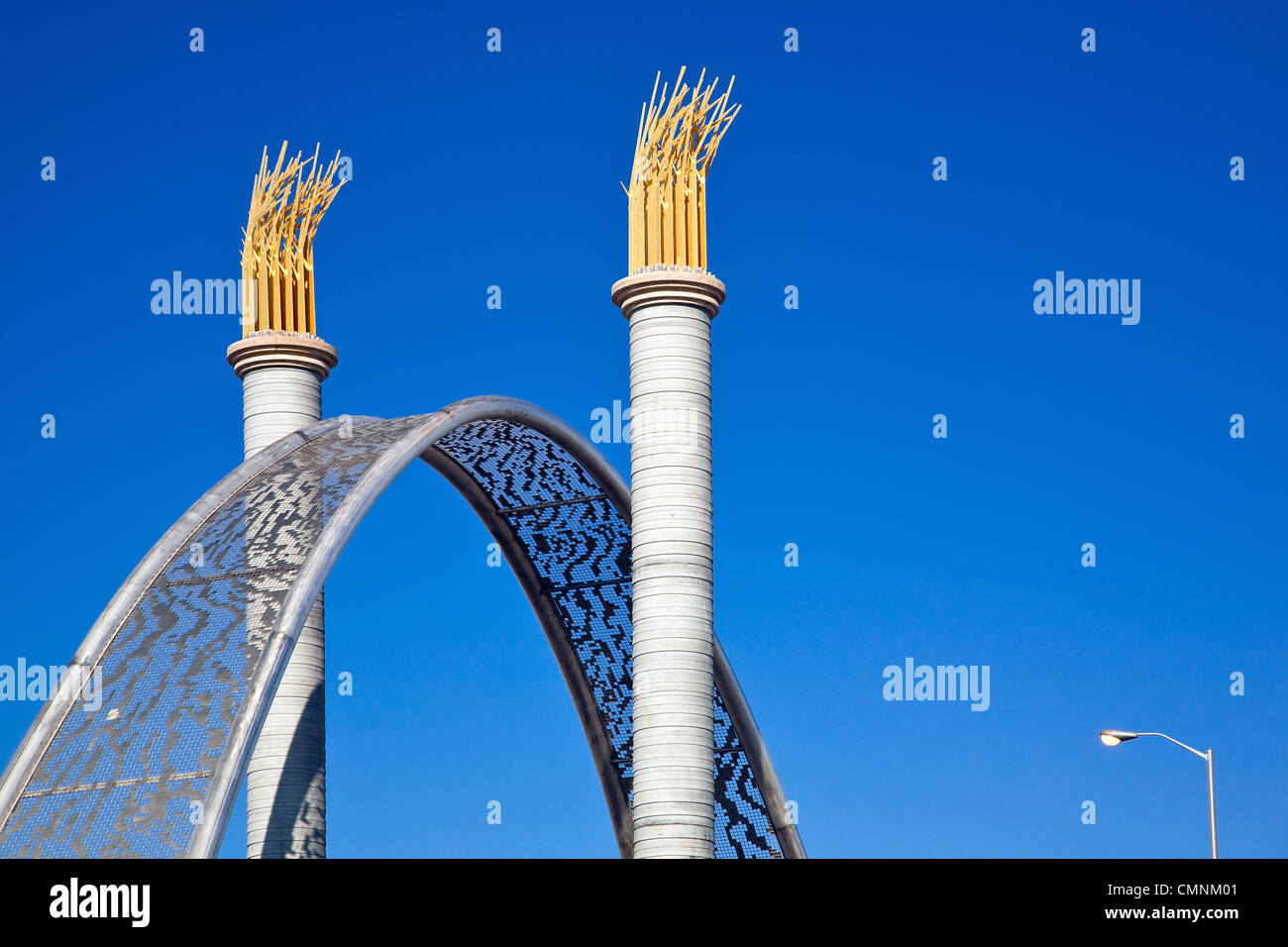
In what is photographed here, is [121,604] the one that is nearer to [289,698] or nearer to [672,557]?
[289,698]

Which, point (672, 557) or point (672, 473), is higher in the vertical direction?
point (672, 473)

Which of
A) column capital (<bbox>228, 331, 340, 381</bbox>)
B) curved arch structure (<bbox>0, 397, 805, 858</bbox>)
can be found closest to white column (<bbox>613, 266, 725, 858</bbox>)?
curved arch structure (<bbox>0, 397, 805, 858</bbox>)

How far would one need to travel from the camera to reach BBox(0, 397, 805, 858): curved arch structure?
1024 inches

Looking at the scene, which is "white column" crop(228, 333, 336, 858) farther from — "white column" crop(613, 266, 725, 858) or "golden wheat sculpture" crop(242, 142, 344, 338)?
"white column" crop(613, 266, 725, 858)

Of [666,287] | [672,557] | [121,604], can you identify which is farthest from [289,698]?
[666,287]

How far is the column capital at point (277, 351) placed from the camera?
111 feet

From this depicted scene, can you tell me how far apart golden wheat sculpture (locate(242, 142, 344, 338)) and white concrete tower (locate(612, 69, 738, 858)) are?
6876mm

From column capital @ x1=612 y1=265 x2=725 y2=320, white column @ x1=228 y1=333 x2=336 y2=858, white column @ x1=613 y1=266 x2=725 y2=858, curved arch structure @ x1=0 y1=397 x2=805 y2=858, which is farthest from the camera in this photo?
white column @ x1=228 y1=333 x2=336 y2=858

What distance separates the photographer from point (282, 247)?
35.1m

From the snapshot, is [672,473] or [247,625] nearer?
[247,625]

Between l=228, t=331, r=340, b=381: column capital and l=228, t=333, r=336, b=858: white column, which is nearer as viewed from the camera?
l=228, t=333, r=336, b=858: white column

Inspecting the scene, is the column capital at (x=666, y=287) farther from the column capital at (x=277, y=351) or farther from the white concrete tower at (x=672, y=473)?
the column capital at (x=277, y=351)

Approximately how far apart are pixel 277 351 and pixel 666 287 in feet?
26.3
